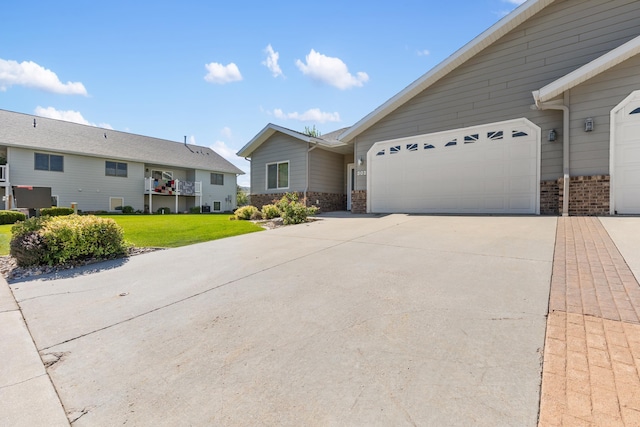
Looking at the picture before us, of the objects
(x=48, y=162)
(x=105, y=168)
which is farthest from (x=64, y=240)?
(x=105, y=168)

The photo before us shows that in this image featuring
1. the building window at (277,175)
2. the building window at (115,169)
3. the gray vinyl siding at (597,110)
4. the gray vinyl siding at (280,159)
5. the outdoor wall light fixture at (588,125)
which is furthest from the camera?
the building window at (115,169)

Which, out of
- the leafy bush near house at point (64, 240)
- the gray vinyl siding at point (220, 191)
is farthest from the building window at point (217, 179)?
the leafy bush near house at point (64, 240)

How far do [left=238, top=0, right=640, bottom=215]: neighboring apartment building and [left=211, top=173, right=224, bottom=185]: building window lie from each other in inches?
711

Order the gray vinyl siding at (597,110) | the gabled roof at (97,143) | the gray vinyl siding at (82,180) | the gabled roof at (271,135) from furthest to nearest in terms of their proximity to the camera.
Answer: the gabled roof at (97,143) → the gray vinyl siding at (82,180) → the gabled roof at (271,135) → the gray vinyl siding at (597,110)

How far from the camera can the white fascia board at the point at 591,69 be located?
7.09 meters

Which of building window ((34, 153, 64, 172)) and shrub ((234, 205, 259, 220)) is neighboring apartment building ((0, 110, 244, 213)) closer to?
building window ((34, 153, 64, 172))

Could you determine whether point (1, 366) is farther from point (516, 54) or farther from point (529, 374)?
point (516, 54)

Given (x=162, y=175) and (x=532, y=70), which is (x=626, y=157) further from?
(x=162, y=175)

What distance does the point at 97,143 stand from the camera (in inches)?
830

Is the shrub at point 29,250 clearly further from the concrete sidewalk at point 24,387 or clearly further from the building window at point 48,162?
the building window at point 48,162

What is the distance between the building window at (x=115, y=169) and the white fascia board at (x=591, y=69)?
2440 centimetres

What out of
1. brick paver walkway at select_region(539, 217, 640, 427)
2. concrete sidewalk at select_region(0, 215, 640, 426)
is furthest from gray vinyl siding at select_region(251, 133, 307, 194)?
brick paver walkway at select_region(539, 217, 640, 427)

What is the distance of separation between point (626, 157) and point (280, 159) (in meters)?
12.6

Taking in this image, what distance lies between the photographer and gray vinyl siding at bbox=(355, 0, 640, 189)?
26.1ft
